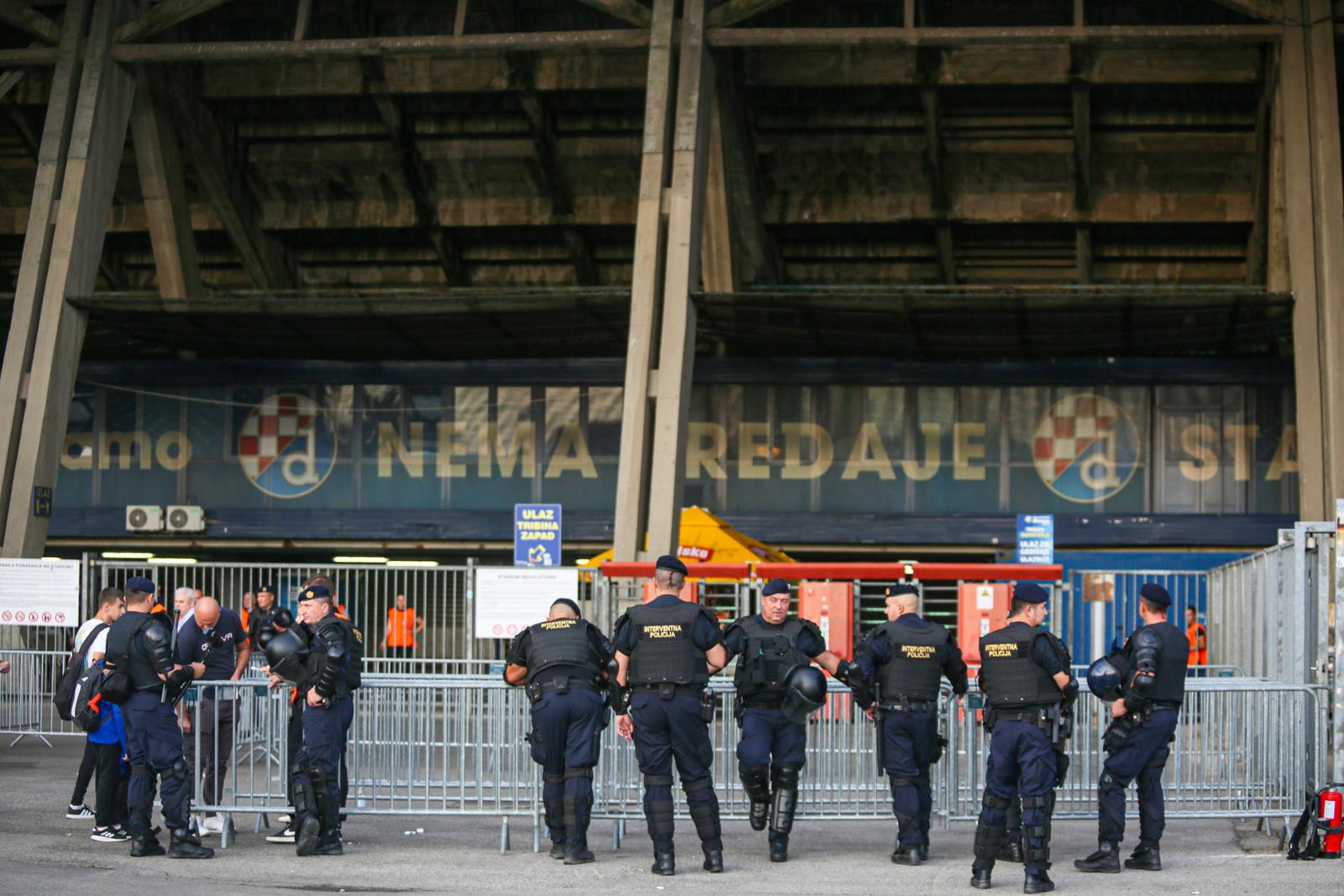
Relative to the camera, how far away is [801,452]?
97.0 feet


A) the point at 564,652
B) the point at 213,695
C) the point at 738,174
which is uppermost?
the point at 738,174

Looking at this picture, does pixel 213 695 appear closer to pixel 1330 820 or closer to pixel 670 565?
pixel 670 565

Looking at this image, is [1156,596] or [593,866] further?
[593,866]

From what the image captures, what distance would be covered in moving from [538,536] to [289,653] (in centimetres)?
1012

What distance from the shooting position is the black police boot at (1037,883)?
9953 mm

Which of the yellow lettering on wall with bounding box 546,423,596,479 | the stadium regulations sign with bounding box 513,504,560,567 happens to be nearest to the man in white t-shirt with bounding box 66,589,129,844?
the stadium regulations sign with bounding box 513,504,560,567

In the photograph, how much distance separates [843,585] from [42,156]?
12773mm

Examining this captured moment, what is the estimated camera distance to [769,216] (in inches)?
1096

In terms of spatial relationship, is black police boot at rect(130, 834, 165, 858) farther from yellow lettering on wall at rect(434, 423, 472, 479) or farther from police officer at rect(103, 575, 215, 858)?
yellow lettering on wall at rect(434, 423, 472, 479)

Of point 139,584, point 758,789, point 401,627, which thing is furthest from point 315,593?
point 401,627

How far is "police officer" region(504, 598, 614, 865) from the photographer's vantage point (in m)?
10.8

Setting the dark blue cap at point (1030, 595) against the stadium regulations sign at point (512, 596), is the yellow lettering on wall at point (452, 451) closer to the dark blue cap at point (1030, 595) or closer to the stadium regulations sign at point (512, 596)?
the stadium regulations sign at point (512, 596)

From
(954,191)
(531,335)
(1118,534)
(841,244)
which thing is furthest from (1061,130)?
(531,335)

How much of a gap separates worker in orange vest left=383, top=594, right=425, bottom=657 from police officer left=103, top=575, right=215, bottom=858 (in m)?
8.35
